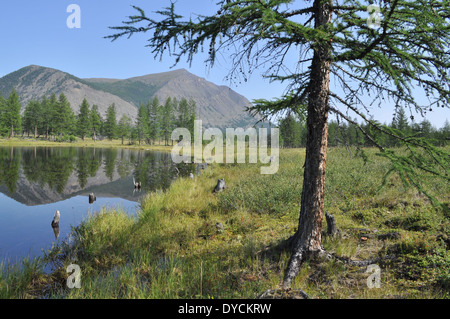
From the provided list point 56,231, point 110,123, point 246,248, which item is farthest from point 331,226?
point 110,123

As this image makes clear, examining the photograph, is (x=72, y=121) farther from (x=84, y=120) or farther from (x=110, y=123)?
(x=110, y=123)

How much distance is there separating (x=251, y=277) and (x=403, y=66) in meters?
4.92

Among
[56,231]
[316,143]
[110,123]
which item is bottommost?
[56,231]

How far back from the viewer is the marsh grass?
392 centimetres

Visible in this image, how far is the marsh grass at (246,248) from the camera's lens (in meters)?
3.92

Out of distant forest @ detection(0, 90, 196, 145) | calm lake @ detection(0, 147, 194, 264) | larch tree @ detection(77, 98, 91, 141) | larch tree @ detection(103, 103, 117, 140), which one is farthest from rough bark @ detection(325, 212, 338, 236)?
larch tree @ detection(103, 103, 117, 140)

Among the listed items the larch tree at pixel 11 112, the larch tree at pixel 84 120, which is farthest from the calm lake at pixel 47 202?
the larch tree at pixel 84 120

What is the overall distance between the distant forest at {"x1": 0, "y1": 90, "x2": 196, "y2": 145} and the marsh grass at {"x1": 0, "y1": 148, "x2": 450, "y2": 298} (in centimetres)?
6892

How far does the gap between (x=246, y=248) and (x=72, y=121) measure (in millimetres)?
88373

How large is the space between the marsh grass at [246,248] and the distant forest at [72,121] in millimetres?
68921

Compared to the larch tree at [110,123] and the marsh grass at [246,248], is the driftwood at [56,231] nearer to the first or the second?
the marsh grass at [246,248]

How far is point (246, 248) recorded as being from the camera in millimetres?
5562

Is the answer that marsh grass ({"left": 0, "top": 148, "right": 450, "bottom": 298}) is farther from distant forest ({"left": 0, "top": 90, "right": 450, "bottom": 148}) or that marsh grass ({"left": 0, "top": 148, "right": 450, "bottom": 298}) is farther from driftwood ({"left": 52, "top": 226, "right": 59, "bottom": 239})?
distant forest ({"left": 0, "top": 90, "right": 450, "bottom": 148})
